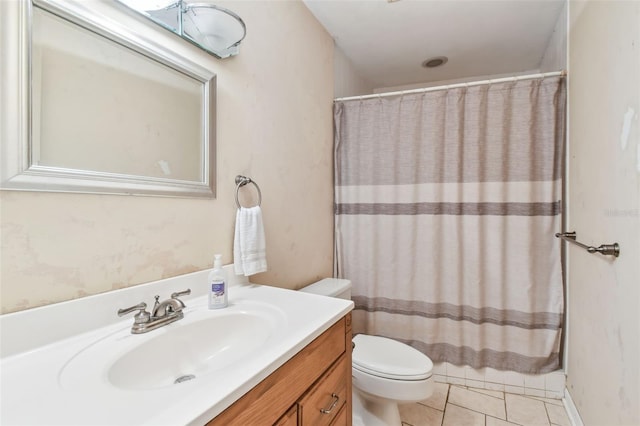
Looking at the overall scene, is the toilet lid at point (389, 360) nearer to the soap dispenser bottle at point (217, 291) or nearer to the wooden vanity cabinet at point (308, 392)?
the wooden vanity cabinet at point (308, 392)

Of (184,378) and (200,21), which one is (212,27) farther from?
(184,378)

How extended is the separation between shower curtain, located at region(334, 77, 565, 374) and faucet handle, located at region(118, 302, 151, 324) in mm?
1477

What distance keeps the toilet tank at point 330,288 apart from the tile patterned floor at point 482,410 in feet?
2.37

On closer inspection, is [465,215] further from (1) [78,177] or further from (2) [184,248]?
(1) [78,177]

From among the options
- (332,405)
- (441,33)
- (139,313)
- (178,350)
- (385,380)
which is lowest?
(385,380)

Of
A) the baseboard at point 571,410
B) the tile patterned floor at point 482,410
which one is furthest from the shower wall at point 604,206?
the tile patterned floor at point 482,410

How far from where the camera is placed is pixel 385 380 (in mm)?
1360

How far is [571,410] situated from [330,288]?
1428 mm

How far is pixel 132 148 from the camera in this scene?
0.88 meters

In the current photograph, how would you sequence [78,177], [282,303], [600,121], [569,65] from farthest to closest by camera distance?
1. [569,65]
2. [600,121]
3. [282,303]
4. [78,177]

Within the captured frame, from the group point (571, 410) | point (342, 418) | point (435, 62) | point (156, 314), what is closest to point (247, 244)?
point (156, 314)

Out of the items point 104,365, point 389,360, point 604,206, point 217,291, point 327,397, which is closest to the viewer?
point 104,365

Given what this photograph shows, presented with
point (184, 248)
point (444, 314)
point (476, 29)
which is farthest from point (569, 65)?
point (184, 248)

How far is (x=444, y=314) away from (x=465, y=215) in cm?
66
